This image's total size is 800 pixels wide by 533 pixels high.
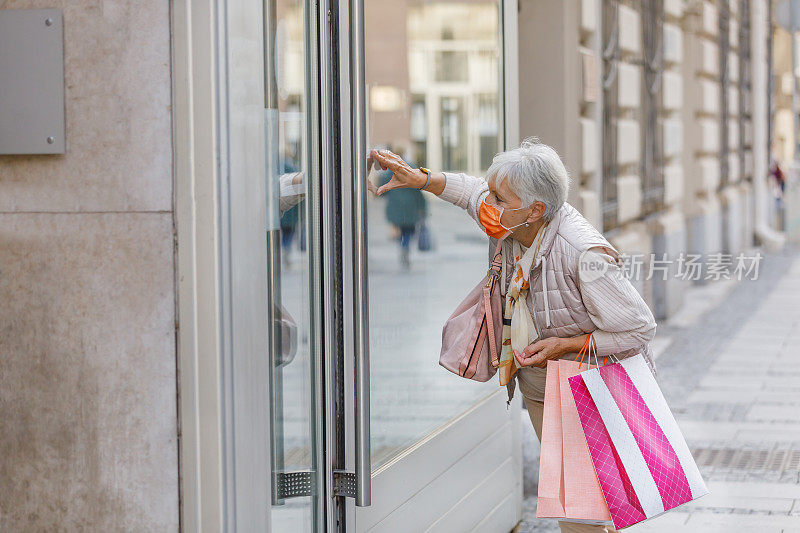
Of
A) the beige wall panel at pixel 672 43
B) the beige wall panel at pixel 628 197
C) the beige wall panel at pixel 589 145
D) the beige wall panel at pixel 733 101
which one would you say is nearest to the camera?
the beige wall panel at pixel 589 145

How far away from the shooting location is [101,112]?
286cm

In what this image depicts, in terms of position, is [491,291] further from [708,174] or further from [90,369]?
[708,174]

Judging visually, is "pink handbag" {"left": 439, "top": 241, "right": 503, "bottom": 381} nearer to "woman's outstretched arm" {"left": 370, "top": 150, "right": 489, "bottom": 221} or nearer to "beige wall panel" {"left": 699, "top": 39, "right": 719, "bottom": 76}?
"woman's outstretched arm" {"left": 370, "top": 150, "right": 489, "bottom": 221}

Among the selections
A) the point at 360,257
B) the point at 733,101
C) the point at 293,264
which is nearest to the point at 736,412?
the point at 360,257

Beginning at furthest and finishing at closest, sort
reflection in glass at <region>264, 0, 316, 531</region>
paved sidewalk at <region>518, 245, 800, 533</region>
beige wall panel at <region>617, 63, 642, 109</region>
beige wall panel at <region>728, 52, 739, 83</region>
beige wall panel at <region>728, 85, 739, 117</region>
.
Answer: beige wall panel at <region>728, 85, 739, 117</region> < beige wall panel at <region>728, 52, 739, 83</region> < beige wall panel at <region>617, 63, 642, 109</region> < paved sidewalk at <region>518, 245, 800, 533</region> < reflection in glass at <region>264, 0, 316, 531</region>

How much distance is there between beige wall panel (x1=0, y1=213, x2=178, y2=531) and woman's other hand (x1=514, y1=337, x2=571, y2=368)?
1.10m

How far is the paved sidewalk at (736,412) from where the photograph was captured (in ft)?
17.3

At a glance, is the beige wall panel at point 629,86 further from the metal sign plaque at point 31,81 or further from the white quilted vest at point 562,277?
the metal sign plaque at point 31,81

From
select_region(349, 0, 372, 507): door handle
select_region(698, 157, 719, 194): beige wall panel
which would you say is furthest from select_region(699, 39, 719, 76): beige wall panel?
select_region(349, 0, 372, 507): door handle

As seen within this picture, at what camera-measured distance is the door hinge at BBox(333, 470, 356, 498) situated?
3.37 metres

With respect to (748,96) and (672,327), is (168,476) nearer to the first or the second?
(672,327)

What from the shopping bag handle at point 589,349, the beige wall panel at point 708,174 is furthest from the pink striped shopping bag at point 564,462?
the beige wall panel at point 708,174

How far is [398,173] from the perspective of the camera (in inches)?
142

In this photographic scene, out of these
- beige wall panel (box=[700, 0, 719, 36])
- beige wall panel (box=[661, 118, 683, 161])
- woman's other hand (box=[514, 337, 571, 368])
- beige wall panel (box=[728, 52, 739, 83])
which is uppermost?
beige wall panel (box=[700, 0, 719, 36])
